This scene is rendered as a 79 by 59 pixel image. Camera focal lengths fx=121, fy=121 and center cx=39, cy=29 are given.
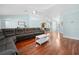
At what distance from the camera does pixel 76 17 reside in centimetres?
238

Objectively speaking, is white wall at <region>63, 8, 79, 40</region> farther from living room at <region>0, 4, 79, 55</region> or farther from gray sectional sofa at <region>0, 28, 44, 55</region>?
gray sectional sofa at <region>0, 28, 44, 55</region>

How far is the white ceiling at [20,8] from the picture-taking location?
94.0 inches

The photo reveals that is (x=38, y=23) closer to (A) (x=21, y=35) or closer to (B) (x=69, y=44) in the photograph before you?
(A) (x=21, y=35)

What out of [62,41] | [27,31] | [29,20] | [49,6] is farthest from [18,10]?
[62,41]

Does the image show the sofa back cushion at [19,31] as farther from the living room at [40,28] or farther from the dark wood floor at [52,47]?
the dark wood floor at [52,47]

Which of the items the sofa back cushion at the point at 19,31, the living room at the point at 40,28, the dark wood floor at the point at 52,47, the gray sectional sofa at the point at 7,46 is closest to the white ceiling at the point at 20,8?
the living room at the point at 40,28

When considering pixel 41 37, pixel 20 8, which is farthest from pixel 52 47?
pixel 20 8

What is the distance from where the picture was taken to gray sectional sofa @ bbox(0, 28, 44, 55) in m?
2.34

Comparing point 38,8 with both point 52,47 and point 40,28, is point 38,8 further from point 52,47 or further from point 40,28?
point 52,47

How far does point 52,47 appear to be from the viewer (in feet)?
8.08

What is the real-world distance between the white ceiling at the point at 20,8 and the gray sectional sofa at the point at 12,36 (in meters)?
0.35

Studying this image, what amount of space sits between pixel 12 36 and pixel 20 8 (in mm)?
591

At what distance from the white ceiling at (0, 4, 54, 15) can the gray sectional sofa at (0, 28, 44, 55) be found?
35cm

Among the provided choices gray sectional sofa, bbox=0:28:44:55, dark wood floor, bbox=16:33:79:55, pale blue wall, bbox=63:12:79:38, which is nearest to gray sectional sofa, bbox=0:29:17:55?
gray sectional sofa, bbox=0:28:44:55
